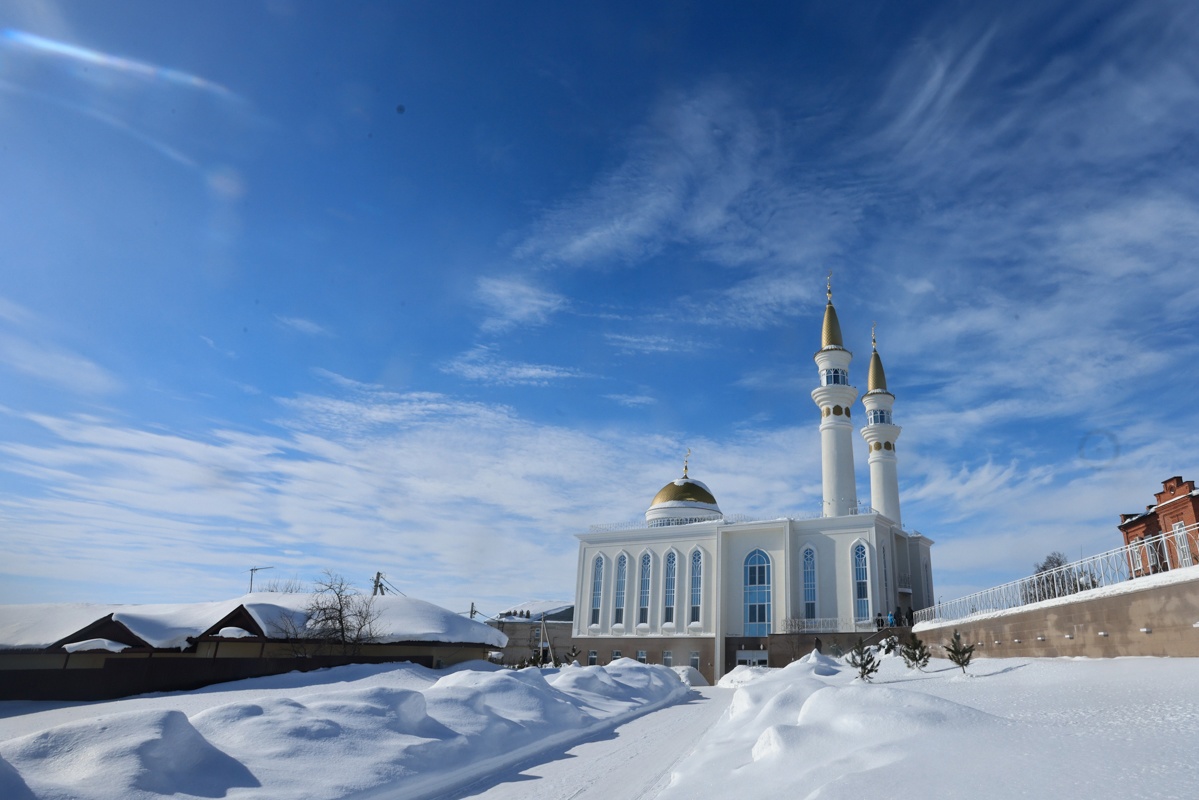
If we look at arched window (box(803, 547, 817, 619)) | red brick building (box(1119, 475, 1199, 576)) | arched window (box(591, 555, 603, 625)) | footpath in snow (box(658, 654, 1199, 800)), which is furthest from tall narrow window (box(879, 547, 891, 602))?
footpath in snow (box(658, 654, 1199, 800))

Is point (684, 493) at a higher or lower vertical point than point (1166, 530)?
higher

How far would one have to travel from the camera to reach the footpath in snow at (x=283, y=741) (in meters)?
6.63

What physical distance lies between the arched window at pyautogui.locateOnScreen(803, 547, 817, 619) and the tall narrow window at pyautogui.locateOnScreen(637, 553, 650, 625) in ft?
29.8

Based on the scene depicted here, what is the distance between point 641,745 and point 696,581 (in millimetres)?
30049

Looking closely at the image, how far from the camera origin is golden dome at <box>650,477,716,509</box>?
4750 centimetres

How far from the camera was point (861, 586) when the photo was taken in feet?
121

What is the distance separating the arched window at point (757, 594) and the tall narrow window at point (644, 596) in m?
5.87

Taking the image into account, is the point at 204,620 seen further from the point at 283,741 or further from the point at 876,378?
the point at 876,378

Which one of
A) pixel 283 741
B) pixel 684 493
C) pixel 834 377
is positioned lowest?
pixel 283 741

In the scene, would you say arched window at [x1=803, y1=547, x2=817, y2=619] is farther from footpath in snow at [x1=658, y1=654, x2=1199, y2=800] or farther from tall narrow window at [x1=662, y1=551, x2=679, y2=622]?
footpath in snow at [x1=658, y1=654, x2=1199, y2=800]

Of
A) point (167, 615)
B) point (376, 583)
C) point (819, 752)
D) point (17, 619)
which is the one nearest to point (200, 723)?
point (819, 752)

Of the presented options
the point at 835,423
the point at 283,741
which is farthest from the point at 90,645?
the point at 835,423

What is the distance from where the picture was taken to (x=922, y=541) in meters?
41.6

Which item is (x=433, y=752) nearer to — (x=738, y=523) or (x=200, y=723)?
(x=200, y=723)
